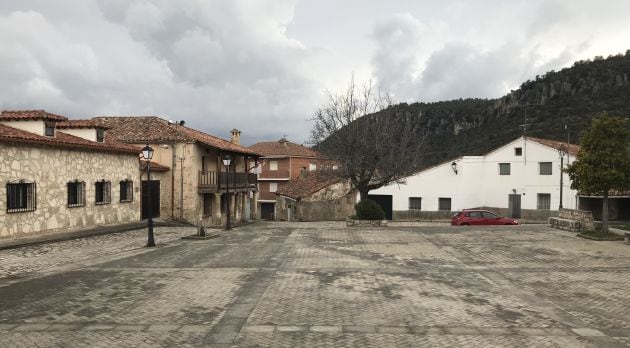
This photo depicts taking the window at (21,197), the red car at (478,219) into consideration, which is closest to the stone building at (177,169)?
the window at (21,197)

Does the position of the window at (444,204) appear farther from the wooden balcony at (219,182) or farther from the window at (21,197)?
the window at (21,197)

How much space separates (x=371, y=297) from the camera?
9094 mm

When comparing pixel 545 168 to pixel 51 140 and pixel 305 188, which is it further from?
pixel 51 140

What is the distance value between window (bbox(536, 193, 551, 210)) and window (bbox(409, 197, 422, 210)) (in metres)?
9.19

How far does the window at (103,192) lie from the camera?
21.7 meters

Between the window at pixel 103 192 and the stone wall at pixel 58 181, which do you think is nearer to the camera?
the stone wall at pixel 58 181

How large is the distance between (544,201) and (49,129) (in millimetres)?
34283

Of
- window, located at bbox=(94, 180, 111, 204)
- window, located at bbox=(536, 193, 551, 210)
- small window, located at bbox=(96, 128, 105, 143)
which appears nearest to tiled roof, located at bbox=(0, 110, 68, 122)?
small window, located at bbox=(96, 128, 105, 143)

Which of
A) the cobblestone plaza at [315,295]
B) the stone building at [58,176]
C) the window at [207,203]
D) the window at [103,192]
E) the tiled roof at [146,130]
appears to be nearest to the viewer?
the cobblestone plaza at [315,295]

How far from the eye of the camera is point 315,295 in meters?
9.26

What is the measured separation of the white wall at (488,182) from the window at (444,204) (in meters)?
0.27

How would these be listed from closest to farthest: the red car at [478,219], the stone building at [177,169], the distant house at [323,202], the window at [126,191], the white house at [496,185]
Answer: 1. the window at [126,191]
2. the red car at [478,219]
3. the stone building at [177,169]
4. the white house at [496,185]
5. the distant house at [323,202]

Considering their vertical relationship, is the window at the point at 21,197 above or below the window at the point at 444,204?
above

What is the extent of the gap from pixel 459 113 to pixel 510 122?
15.9m
